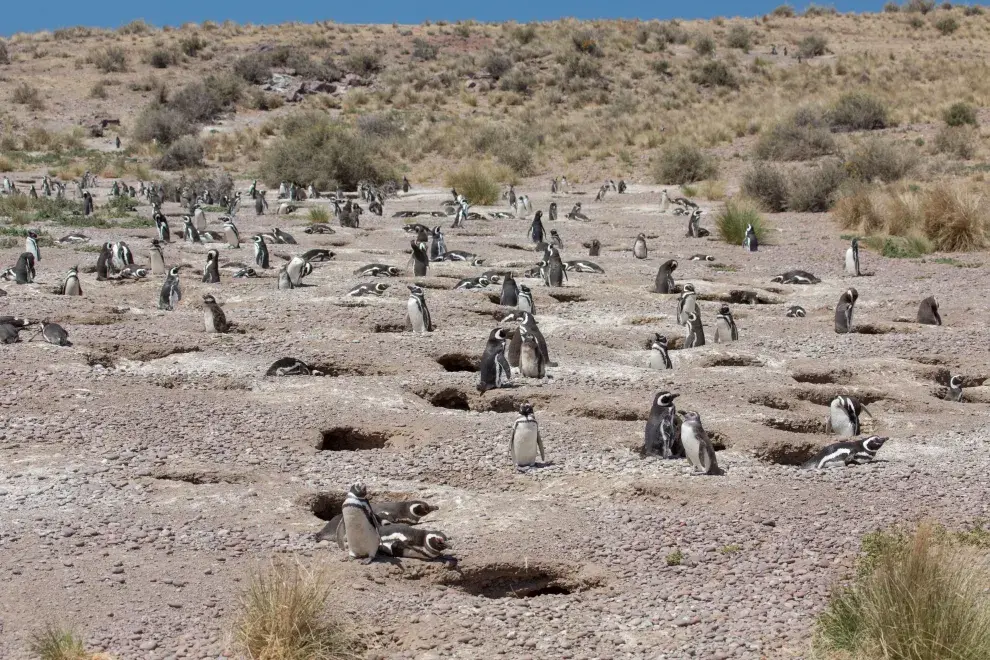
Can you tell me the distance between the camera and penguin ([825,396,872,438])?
894 centimetres

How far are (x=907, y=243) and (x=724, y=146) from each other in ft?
55.4

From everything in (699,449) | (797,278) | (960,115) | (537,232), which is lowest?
(699,449)

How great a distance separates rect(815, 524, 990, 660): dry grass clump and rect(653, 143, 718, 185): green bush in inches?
1052

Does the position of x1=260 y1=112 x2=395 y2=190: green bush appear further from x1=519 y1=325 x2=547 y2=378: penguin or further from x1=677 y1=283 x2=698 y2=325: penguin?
x1=519 y1=325 x2=547 y2=378: penguin

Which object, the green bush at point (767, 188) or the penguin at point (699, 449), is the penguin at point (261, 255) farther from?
the green bush at point (767, 188)

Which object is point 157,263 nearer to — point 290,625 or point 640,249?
→ point 640,249

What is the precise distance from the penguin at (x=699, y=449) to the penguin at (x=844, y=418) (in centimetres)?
164

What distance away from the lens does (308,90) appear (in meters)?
50.6

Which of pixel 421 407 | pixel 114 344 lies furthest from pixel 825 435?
pixel 114 344

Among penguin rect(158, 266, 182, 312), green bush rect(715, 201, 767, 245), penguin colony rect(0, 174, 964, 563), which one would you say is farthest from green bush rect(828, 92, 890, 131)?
penguin rect(158, 266, 182, 312)

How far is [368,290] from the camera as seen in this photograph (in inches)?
564

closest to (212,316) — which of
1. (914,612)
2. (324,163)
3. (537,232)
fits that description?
(914,612)

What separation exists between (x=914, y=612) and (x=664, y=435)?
11.0 feet

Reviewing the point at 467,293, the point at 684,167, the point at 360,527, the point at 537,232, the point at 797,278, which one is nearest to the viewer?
the point at 360,527
